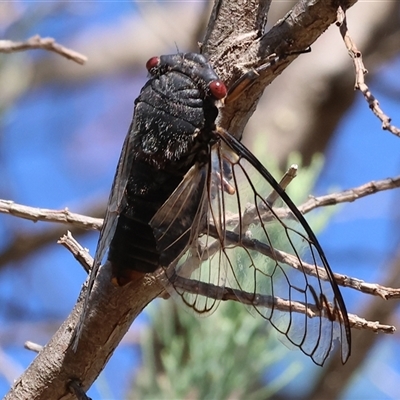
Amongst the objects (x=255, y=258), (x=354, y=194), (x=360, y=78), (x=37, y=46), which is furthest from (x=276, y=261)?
(x=37, y=46)

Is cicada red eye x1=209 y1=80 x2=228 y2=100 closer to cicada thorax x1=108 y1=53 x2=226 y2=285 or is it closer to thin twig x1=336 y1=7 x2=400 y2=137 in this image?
cicada thorax x1=108 y1=53 x2=226 y2=285

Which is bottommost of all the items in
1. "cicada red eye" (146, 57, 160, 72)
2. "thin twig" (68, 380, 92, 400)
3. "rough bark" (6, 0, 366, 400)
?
"thin twig" (68, 380, 92, 400)

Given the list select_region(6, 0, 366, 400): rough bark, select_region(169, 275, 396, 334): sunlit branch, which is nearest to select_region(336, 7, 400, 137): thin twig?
select_region(6, 0, 366, 400): rough bark

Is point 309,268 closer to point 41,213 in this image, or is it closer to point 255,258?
point 255,258

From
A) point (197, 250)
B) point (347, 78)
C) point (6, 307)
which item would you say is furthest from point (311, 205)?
point (6, 307)

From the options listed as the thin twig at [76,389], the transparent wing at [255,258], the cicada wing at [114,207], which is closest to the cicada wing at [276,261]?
the transparent wing at [255,258]

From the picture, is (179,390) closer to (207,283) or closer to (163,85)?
→ (207,283)
